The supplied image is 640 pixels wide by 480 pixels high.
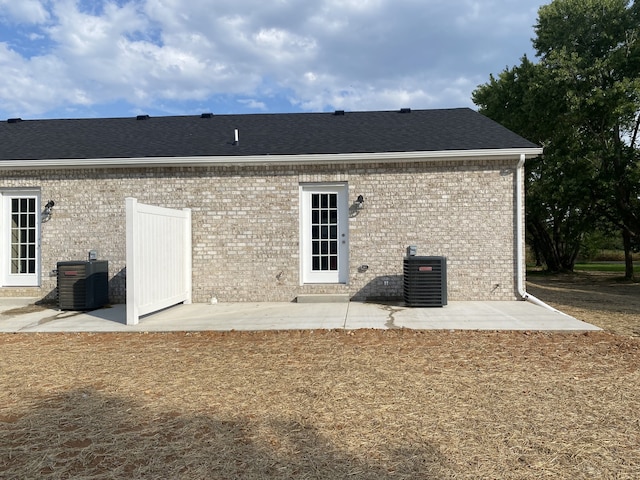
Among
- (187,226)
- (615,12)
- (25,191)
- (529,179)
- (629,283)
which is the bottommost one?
(629,283)

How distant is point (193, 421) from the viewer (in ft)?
11.7

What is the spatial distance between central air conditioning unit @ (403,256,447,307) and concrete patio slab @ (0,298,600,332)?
193mm

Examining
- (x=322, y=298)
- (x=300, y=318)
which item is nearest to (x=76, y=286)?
(x=300, y=318)

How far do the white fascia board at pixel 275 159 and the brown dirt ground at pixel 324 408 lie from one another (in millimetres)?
4403

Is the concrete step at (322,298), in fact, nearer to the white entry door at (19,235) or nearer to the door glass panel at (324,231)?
the door glass panel at (324,231)

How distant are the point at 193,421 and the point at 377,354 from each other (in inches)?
104

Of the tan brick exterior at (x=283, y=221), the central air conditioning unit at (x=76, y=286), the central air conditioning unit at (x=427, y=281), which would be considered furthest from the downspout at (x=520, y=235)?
the central air conditioning unit at (x=76, y=286)

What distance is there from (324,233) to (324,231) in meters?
0.05

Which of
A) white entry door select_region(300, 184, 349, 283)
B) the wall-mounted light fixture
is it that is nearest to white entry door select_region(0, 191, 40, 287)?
the wall-mounted light fixture

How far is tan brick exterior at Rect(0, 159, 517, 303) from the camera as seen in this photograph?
960 cm

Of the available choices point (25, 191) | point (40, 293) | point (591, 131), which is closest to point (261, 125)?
point (25, 191)

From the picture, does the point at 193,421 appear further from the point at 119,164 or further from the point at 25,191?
the point at 25,191

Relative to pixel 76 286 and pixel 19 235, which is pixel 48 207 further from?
pixel 76 286

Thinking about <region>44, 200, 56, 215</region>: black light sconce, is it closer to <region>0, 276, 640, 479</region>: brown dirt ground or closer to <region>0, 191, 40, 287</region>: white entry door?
<region>0, 191, 40, 287</region>: white entry door
